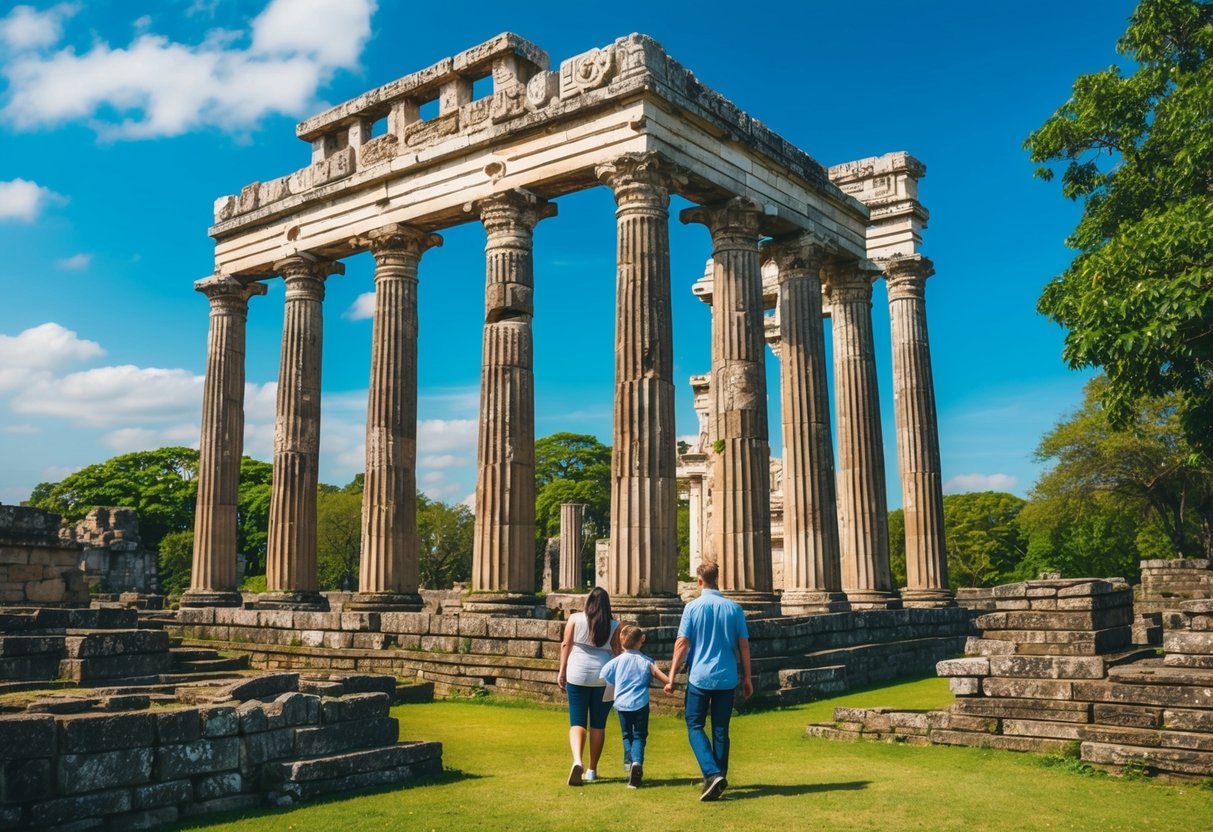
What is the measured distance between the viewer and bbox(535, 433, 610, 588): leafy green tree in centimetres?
7225

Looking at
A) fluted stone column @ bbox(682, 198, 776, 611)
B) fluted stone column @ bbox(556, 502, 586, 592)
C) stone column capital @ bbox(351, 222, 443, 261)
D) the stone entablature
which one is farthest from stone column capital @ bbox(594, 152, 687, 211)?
fluted stone column @ bbox(556, 502, 586, 592)

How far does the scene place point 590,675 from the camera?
9531mm

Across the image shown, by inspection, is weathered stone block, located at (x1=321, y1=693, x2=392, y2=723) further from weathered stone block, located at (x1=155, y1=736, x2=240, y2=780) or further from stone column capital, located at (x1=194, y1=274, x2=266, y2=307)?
stone column capital, located at (x1=194, y1=274, x2=266, y2=307)

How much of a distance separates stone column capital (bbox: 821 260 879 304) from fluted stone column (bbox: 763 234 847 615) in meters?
2.03

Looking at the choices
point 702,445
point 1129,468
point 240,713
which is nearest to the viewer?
point 240,713

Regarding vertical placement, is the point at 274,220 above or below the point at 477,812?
above

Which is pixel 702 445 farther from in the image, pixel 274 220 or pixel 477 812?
pixel 477 812

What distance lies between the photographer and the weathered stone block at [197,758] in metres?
7.98

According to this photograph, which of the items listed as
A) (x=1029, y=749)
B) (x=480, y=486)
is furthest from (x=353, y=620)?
(x=1029, y=749)

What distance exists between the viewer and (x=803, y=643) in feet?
60.4

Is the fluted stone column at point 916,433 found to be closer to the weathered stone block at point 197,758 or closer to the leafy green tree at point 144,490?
the weathered stone block at point 197,758

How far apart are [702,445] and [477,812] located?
31.4 metres

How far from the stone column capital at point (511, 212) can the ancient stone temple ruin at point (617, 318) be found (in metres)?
0.05

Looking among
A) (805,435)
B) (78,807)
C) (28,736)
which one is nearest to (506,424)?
(805,435)
